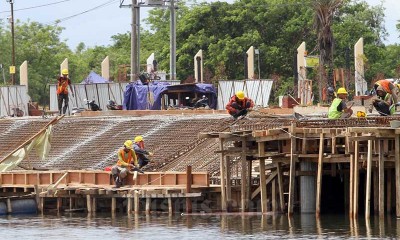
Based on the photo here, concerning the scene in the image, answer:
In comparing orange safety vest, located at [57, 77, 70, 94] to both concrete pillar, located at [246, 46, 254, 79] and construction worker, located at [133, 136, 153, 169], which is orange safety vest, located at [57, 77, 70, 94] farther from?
concrete pillar, located at [246, 46, 254, 79]

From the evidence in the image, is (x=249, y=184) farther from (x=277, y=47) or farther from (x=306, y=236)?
(x=277, y=47)

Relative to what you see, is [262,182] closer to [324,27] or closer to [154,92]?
[154,92]

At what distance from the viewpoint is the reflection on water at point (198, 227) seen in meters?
42.5

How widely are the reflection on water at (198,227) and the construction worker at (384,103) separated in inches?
138

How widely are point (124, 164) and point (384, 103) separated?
29.7ft

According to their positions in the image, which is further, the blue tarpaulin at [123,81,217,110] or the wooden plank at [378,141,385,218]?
the blue tarpaulin at [123,81,217,110]

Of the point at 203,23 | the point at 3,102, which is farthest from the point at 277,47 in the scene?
the point at 3,102

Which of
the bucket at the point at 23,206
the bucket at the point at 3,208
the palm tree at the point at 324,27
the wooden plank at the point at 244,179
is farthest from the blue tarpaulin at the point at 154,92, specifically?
the wooden plank at the point at 244,179

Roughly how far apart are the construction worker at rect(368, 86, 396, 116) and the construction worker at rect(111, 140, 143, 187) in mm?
8487

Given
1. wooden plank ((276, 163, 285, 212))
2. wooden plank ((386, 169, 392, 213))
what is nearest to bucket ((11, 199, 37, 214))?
wooden plank ((276, 163, 285, 212))

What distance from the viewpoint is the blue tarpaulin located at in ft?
226

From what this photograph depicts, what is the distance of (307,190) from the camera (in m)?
46.7

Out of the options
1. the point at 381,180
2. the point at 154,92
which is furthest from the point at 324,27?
the point at 381,180

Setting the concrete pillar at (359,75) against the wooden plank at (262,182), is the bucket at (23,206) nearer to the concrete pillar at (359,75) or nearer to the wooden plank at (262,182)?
the wooden plank at (262,182)
